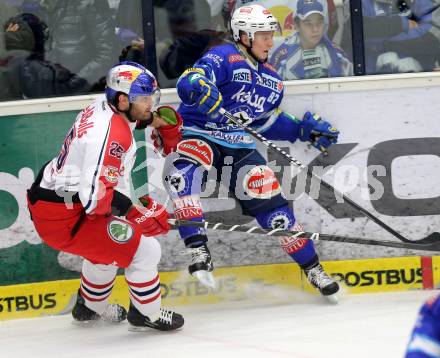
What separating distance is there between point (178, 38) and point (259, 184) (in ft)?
2.92

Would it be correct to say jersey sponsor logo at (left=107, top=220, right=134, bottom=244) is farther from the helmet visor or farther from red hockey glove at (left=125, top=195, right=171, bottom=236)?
the helmet visor

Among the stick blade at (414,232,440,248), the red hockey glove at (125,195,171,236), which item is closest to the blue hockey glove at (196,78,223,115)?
the red hockey glove at (125,195,171,236)

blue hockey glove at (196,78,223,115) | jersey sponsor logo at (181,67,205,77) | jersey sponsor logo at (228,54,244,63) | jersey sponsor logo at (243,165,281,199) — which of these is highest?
jersey sponsor logo at (228,54,244,63)

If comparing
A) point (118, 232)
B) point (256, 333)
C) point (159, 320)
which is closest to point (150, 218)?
point (118, 232)

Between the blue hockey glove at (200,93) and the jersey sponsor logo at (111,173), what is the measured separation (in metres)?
0.72

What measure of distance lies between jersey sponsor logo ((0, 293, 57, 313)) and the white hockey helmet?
66.0 inches

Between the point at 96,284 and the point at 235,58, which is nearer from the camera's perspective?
Answer: the point at 96,284

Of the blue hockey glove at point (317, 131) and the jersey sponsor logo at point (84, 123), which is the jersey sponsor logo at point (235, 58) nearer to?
the blue hockey glove at point (317, 131)

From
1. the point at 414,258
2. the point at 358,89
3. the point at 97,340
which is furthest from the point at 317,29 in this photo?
the point at 97,340

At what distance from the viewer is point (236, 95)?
4938 millimetres

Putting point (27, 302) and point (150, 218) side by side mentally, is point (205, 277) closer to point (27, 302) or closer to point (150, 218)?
point (150, 218)

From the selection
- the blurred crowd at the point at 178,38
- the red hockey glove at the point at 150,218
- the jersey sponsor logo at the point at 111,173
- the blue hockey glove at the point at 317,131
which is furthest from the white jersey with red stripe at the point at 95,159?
the blue hockey glove at the point at 317,131

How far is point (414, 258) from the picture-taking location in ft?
16.9

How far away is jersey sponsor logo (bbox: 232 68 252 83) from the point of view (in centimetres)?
490
